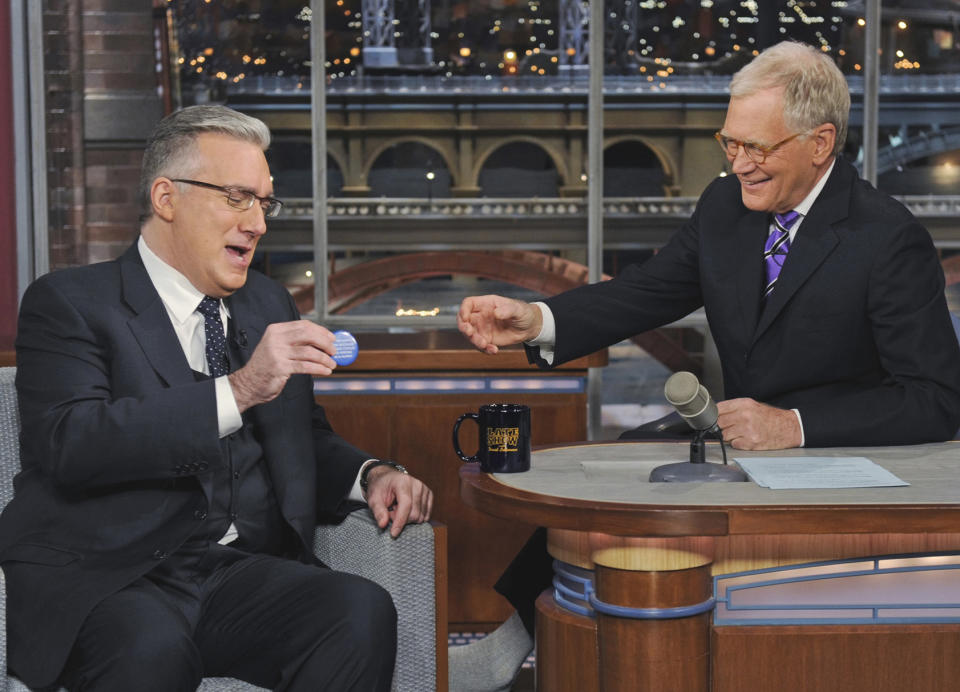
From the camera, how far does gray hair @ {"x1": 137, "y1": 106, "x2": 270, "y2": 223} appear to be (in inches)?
81.2

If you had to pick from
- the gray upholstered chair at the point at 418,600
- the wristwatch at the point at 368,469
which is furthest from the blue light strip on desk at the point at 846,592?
the wristwatch at the point at 368,469

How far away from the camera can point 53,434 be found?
1863 millimetres

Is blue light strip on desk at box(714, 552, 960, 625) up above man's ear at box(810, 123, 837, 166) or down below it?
below

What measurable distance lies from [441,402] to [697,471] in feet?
5.86

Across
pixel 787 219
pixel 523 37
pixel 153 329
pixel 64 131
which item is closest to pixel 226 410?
pixel 153 329

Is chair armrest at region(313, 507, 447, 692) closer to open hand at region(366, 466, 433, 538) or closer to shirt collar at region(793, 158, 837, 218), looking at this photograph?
open hand at region(366, 466, 433, 538)

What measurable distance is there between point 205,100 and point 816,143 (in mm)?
5224

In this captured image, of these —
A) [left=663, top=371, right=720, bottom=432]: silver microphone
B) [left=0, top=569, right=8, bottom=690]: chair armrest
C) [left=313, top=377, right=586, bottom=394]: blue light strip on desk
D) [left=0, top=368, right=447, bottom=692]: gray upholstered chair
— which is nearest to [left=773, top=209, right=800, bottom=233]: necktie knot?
[left=663, top=371, right=720, bottom=432]: silver microphone

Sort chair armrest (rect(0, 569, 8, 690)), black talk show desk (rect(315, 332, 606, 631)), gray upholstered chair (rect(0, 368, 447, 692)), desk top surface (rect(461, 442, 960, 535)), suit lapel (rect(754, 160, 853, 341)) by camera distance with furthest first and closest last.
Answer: black talk show desk (rect(315, 332, 606, 631))
suit lapel (rect(754, 160, 853, 341))
gray upholstered chair (rect(0, 368, 447, 692))
chair armrest (rect(0, 569, 8, 690))
desk top surface (rect(461, 442, 960, 535))

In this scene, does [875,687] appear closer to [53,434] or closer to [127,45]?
[53,434]

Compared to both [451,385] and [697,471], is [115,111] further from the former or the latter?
[697,471]

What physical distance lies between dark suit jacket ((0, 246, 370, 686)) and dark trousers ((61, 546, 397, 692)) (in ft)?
0.20

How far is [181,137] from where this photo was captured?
6.79 feet

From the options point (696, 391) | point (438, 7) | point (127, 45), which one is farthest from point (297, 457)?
point (438, 7)
